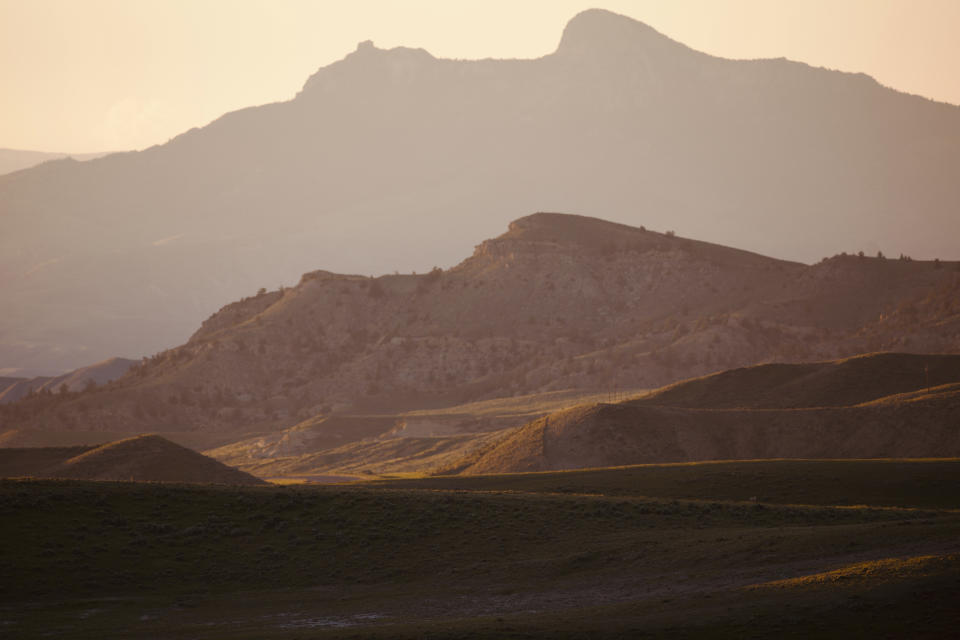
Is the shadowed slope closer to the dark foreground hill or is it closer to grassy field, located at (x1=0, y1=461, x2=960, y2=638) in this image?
grassy field, located at (x1=0, y1=461, x2=960, y2=638)

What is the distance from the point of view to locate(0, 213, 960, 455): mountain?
126 metres

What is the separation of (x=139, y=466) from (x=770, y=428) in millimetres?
41226

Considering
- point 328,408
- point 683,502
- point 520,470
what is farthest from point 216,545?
point 328,408

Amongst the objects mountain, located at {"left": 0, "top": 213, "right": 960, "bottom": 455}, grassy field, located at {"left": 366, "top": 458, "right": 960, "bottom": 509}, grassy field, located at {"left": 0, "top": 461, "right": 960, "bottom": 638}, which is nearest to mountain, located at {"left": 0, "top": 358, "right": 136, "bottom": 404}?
mountain, located at {"left": 0, "top": 213, "right": 960, "bottom": 455}

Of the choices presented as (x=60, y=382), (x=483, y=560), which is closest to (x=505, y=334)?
(x=60, y=382)

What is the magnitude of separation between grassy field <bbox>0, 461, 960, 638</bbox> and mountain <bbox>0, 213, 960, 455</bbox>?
6493 centimetres

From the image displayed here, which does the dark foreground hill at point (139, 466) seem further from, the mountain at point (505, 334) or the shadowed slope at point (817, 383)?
the mountain at point (505, 334)

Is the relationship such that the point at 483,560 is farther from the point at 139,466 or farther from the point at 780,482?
the point at 139,466

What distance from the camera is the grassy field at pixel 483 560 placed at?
90.6 feet

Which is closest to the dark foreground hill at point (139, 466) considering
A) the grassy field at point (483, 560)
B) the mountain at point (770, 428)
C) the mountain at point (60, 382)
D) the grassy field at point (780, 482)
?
the grassy field at point (780, 482)

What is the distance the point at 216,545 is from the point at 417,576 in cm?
809

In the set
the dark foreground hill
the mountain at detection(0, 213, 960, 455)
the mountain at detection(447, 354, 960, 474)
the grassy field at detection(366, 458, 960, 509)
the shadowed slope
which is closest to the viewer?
the grassy field at detection(366, 458, 960, 509)

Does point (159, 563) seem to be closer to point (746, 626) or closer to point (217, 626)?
point (217, 626)

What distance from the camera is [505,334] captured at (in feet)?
492
